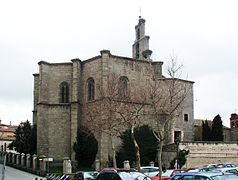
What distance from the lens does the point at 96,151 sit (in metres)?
34.3

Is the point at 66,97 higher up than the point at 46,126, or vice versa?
the point at 66,97

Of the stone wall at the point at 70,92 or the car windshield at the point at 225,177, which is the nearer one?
the car windshield at the point at 225,177

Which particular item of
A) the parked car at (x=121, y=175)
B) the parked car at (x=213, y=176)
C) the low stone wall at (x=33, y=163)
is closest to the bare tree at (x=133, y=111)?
the parked car at (x=121, y=175)

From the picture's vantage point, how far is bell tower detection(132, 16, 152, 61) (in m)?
52.2

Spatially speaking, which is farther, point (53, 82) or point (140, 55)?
point (140, 55)

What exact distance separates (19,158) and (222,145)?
75.0ft

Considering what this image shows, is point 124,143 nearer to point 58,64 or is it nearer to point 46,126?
point 46,126

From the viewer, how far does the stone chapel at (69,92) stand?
3625cm

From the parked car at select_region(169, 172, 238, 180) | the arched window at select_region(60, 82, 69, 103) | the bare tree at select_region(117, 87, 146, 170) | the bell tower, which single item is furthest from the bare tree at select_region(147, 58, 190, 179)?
the bell tower

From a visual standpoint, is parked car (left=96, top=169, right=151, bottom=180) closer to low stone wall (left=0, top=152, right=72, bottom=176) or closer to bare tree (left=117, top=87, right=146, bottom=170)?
bare tree (left=117, top=87, right=146, bottom=170)

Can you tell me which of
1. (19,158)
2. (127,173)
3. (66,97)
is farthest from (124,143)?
(127,173)

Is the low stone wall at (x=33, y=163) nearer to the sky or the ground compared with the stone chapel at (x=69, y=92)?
nearer to the ground

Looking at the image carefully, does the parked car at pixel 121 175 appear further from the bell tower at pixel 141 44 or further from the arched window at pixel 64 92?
the bell tower at pixel 141 44

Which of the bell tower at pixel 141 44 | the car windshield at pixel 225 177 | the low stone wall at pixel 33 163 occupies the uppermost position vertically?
the bell tower at pixel 141 44
